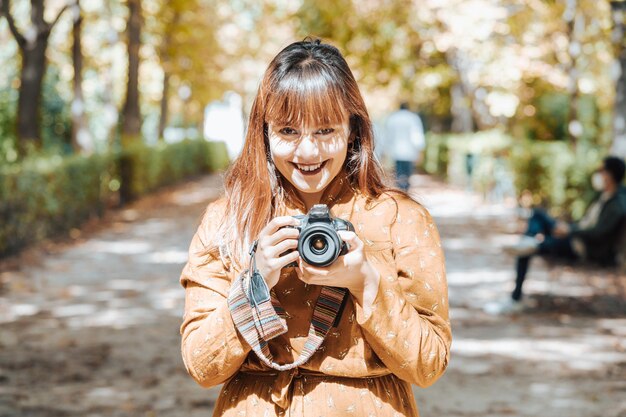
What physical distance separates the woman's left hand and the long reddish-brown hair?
271 mm

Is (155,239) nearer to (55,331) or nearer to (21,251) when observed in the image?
(21,251)

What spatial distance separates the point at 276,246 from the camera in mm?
1924

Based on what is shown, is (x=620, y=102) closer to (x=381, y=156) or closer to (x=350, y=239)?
(x=381, y=156)

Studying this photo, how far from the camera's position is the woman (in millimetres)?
1985

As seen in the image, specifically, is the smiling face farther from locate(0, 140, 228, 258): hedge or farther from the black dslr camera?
locate(0, 140, 228, 258): hedge

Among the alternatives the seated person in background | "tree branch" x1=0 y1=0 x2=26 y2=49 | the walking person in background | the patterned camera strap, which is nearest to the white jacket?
the walking person in background

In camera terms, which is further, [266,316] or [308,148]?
[308,148]

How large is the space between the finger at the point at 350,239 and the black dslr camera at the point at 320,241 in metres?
0.01

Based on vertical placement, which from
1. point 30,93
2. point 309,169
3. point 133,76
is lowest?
point 309,169

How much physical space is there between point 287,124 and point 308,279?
1.30 feet

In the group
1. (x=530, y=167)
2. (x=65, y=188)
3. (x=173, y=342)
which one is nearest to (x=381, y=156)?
(x=173, y=342)

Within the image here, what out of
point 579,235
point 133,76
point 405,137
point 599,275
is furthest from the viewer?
point 133,76

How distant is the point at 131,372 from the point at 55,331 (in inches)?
59.2

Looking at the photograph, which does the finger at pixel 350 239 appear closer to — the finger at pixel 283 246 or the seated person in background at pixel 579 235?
the finger at pixel 283 246
